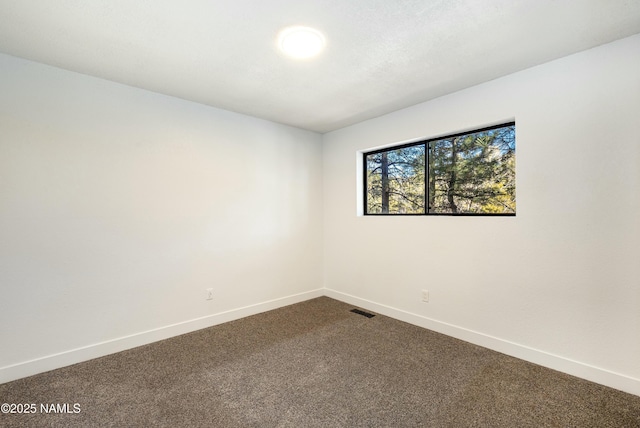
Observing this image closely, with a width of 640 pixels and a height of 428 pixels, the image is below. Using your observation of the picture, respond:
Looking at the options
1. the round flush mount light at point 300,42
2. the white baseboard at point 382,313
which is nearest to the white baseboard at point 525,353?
the white baseboard at point 382,313

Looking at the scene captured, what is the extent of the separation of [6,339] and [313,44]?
120 inches

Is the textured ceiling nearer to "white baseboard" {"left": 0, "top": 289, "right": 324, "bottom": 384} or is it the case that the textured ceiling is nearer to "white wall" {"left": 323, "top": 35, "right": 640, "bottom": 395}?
"white wall" {"left": 323, "top": 35, "right": 640, "bottom": 395}

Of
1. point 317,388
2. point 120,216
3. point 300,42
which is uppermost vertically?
point 300,42

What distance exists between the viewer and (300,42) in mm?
1989

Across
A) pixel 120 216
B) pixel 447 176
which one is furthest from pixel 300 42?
pixel 120 216

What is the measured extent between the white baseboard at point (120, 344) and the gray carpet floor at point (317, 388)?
0.07 metres

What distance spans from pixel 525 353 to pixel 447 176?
170 cm

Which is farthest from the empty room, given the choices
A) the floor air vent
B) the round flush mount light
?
the floor air vent

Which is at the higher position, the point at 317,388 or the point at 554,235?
the point at 554,235

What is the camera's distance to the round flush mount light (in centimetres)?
189

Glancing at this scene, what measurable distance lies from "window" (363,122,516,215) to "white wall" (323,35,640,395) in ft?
0.52

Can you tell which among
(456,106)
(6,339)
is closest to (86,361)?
(6,339)

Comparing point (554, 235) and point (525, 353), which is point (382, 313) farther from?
point (554, 235)

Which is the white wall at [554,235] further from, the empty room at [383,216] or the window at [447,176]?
the window at [447,176]
